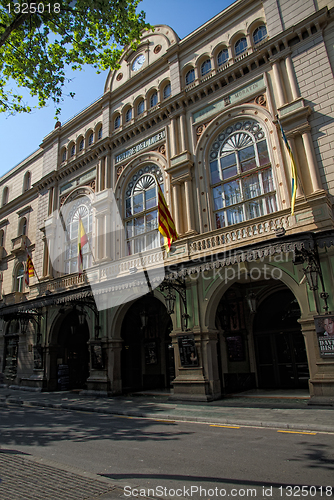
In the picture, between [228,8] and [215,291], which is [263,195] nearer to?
[215,291]

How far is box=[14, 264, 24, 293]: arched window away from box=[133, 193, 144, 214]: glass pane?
42.7 feet

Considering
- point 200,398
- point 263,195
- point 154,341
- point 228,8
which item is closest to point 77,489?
point 200,398

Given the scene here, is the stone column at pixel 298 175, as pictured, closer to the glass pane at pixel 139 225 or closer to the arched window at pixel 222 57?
the arched window at pixel 222 57

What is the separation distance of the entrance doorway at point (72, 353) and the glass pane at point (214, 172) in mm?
12408

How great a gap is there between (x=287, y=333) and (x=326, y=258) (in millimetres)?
5873

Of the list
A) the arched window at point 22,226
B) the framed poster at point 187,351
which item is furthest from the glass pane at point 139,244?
the arched window at point 22,226

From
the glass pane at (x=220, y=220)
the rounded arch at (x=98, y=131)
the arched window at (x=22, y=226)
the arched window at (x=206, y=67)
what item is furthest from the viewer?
the arched window at (x=22, y=226)

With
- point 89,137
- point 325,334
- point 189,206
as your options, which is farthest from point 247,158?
point 89,137

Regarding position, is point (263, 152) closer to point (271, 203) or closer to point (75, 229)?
point (271, 203)

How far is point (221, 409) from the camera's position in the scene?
12156 millimetres

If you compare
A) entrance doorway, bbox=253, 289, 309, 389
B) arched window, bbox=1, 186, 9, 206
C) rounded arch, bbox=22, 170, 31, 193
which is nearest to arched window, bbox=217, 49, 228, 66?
entrance doorway, bbox=253, 289, 309, 389

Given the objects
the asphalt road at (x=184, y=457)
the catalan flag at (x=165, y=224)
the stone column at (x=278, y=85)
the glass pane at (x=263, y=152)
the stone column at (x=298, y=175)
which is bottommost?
the asphalt road at (x=184, y=457)

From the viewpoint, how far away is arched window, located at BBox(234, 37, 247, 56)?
18.0 m

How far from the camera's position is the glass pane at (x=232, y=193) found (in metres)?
16.2
